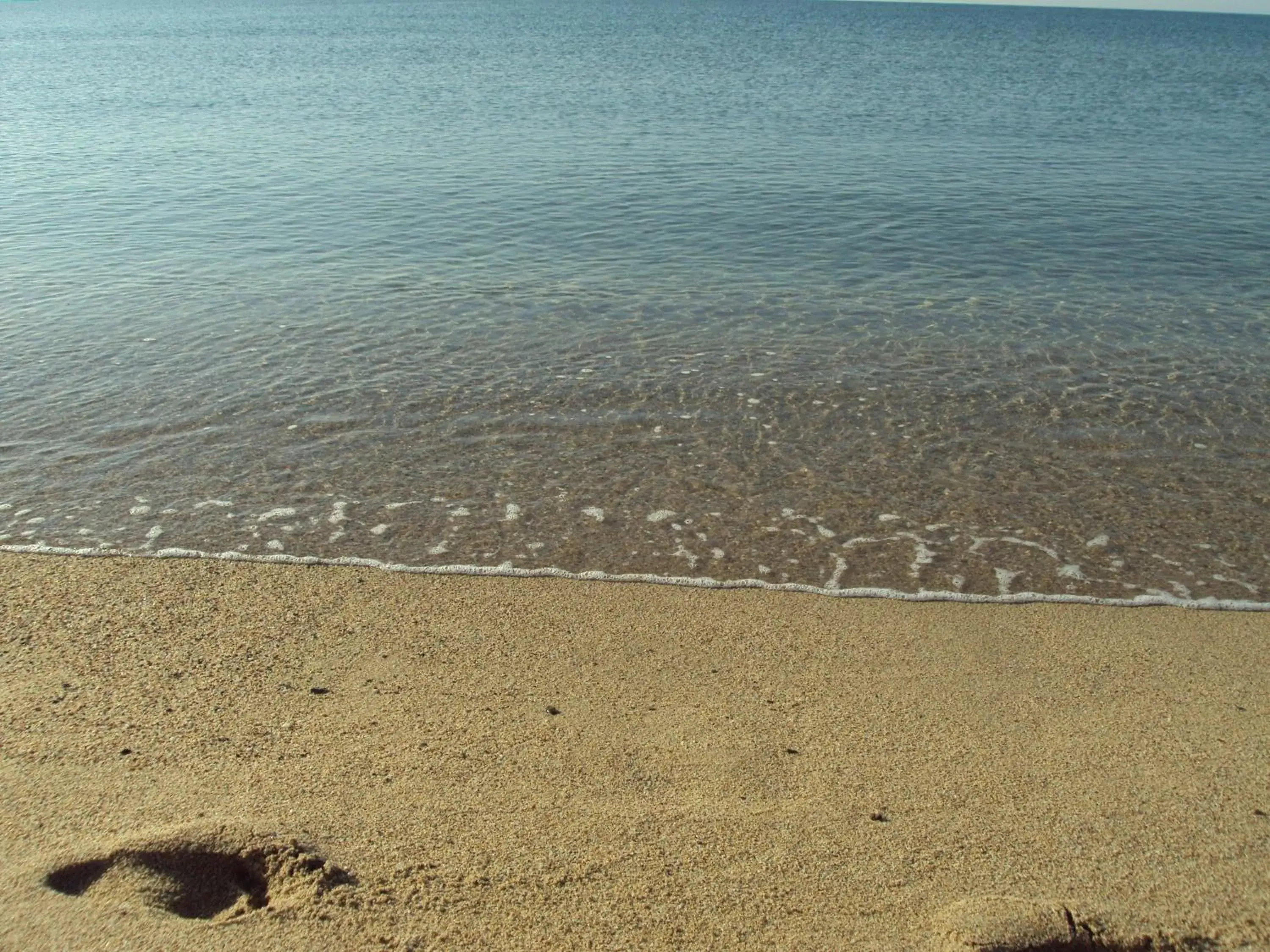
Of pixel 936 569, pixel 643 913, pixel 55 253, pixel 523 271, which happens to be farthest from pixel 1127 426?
pixel 55 253

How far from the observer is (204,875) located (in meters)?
3.44

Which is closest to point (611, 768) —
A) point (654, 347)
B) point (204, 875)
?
point (204, 875)

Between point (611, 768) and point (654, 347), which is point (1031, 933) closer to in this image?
point (611, 768)

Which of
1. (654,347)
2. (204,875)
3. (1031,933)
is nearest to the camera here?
(1031,933)

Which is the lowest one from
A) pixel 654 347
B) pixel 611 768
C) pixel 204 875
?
pixel 654 347

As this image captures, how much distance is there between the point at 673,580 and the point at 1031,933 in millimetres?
3006

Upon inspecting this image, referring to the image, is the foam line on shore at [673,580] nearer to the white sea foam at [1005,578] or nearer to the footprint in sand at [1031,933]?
the white sea foam at [1005,578]

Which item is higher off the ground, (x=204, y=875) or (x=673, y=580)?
(x=204, y=875)

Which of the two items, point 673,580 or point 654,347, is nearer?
point 673,580

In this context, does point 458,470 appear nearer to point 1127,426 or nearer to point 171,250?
point 1127,426

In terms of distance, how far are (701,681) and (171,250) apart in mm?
11493

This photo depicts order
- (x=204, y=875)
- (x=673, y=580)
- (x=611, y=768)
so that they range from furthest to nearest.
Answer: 1. (x=673, y=580)
2. (x=611, y=768)
3. (x=204, y=875)

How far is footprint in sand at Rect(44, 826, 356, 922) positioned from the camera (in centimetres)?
331

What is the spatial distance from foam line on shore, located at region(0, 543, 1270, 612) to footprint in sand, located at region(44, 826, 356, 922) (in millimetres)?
2518
